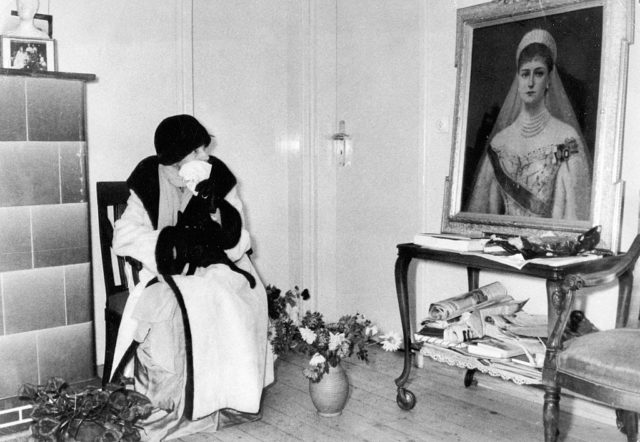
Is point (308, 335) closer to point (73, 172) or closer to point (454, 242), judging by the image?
point (454, 242)

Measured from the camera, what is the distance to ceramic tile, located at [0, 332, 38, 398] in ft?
9.61

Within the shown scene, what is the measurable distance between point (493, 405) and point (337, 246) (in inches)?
63.9

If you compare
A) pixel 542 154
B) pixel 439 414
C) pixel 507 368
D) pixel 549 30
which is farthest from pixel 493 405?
pixel 549 30

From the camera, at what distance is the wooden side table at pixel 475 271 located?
7.96 feet

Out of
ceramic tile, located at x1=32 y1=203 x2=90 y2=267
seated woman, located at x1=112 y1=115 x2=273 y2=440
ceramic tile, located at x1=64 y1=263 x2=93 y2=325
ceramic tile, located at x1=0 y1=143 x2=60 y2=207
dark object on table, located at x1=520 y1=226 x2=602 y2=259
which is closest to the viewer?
dark object on table, located at x1=520 y1=226 x2=602 y2=259

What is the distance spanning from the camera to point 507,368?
2625 mm

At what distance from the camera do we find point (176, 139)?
9.95 ft

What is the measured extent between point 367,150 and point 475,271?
3.88ft

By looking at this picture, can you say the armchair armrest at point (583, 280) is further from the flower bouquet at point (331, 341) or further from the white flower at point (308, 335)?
the white flower at point (308, 335)

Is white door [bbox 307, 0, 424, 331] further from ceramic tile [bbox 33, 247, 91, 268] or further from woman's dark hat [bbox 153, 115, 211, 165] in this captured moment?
ceramic tile [bbox 33, 247, 91, 268]

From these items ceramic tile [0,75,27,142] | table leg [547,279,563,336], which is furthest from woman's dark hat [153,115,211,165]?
table leg [547,279,563,336]

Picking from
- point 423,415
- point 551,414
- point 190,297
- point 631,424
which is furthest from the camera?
point 423,415

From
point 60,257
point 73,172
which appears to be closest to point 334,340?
point 60,257

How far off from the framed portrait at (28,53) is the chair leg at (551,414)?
2615 millimetres
